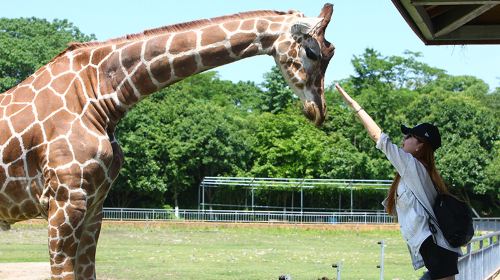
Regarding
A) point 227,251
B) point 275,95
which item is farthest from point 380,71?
point 227,251

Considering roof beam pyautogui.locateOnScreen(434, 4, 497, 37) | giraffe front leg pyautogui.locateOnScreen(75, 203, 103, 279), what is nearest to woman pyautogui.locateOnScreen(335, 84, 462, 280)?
roof beam pyautogui.locateOnScreen(434, 4, 497, 37)

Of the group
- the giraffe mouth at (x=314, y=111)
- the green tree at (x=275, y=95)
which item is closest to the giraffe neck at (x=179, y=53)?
the giraffe mouth at (x=314, y=111)

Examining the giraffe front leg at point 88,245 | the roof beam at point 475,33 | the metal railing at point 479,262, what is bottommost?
the metal railing at point 479,262

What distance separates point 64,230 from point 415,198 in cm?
242

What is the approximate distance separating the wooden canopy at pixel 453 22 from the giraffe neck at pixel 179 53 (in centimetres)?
106

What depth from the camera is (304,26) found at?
6105 mm

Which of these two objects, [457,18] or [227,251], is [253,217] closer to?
[227,251]

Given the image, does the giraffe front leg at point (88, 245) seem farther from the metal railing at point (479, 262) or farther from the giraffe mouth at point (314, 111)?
the metal railing at point (479, 262)

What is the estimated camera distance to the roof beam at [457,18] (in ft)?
22.0

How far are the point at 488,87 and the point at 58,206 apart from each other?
6368 cm

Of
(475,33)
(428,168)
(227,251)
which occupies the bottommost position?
(227,251)

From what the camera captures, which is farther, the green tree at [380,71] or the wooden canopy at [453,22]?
the green tree at [380,71]

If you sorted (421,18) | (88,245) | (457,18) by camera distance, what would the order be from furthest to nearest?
(457,18)
(421,18)
(88,245)

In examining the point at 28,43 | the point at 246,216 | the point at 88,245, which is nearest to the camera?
the point at 88,245
